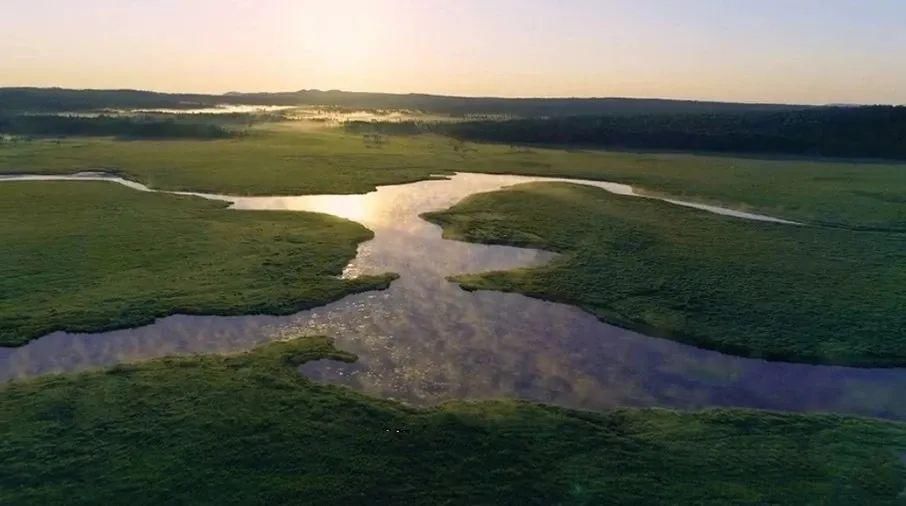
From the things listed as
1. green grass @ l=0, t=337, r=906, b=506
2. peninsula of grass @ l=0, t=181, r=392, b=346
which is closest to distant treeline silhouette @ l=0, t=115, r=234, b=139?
peninsula of grass @ l=0, t=181, r=392, b=346

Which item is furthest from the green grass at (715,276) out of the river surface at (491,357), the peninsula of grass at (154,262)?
the peninsula of grass at (154,262)

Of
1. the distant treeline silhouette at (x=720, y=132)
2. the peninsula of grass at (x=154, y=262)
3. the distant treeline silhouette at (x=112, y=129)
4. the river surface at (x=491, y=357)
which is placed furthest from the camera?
the distant treeline silhouette at (x=112, y=129)

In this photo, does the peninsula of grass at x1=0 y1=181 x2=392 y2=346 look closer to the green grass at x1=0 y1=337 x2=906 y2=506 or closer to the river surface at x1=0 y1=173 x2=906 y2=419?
the river surface at x1=0 y1=173 x2=906 y2=419

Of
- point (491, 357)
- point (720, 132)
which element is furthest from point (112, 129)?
point (491, 357)

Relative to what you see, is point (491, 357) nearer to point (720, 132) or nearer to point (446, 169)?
point (446, 169)

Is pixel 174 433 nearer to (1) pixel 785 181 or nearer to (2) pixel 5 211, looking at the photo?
(2) pixel 5 211

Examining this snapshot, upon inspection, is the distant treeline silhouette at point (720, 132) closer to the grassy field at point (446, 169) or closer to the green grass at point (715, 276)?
the grassy field at point (446, 169)

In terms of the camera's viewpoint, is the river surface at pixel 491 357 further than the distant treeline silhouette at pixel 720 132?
No

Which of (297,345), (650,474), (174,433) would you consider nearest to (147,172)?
(297,345)
